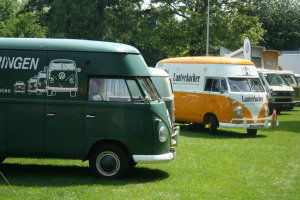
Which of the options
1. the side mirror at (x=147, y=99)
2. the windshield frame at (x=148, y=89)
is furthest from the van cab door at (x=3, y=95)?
the side mirror at (x=147, y=99)

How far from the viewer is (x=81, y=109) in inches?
437

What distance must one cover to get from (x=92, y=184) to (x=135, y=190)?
0.90 m

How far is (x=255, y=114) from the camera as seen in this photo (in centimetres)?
2009

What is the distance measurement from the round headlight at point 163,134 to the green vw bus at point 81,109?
19 millimetres

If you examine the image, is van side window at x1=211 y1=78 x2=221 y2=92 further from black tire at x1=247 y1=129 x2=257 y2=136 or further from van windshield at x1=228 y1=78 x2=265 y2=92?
black tire at x1=247 y1=129 x2=257 y2=136

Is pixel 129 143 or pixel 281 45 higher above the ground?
pixel 281 45

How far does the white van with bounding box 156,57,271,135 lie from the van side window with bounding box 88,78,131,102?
9.34m

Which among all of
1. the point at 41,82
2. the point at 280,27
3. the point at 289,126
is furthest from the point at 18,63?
the point at 280,27

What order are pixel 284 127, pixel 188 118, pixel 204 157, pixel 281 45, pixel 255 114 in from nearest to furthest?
pixel 204 157 < pixel 255 114 < pixel 188 118 < pixel 284 127 < pixel 281 45

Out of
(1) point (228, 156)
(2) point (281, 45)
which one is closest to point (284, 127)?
(1) point (228, 156)

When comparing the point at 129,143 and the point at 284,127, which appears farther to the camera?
the point at 284,127

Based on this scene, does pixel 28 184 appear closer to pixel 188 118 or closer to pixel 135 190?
pixel 135 190

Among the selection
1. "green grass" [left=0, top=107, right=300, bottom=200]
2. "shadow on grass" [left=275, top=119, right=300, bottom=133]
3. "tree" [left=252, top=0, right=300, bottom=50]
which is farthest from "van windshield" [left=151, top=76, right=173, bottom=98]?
"tree" [left=252, top=0, right=300, bottom=50]

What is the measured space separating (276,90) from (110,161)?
20596mm
